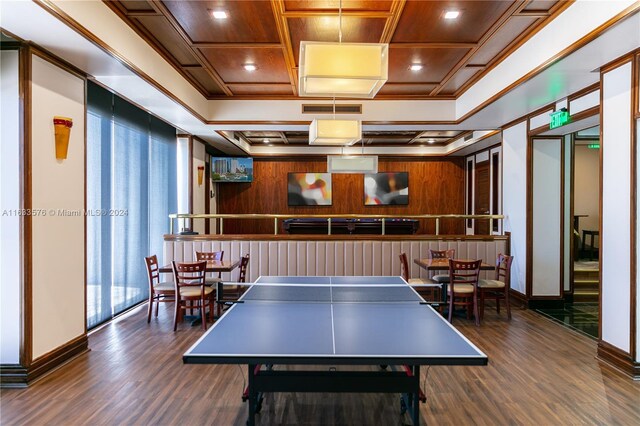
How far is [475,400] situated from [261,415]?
1651mm

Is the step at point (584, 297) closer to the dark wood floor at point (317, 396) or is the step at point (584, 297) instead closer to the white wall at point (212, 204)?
the dark wood floor at point (317, 396)

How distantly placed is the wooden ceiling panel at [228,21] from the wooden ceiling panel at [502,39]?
232 cm

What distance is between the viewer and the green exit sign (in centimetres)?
480

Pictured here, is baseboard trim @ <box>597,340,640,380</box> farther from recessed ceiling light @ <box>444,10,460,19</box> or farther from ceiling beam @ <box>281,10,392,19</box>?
ceiling beam @ <box>281,10,392,19</box>

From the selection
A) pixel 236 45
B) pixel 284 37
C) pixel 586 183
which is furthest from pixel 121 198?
pixel 586 183

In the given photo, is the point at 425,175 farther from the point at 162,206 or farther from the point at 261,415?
the point at 261,415

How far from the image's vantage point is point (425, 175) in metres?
10.9

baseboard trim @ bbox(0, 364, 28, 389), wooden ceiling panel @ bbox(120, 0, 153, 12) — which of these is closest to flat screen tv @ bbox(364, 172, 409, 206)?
wooden ceiling panel @ bbox(120, 0, 153, 12)

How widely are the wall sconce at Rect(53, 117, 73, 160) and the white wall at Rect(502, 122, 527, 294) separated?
6030 mm

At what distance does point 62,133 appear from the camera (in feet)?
11.8

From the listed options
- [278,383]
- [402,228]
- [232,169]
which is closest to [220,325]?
[278,383]

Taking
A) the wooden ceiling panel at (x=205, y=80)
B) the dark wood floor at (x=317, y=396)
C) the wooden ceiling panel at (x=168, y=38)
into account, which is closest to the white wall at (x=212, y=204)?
the wooden ceiling panel at (x=205, y=80)

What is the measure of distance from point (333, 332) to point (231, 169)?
26.9 feet

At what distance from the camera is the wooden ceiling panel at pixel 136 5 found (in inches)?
134
